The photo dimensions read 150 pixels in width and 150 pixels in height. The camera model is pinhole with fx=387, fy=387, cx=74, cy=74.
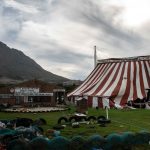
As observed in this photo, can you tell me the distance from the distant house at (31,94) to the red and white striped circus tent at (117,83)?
12.8 metres

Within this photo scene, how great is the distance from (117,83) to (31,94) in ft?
56.7

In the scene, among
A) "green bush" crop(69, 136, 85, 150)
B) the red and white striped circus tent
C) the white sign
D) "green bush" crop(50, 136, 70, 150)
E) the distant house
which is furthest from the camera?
the white sign

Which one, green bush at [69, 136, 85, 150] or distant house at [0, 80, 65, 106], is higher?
distant house at [0, 80, 65, 106]

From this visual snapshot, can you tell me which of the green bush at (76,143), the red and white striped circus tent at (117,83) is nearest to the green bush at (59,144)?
the green bush at (76,143)

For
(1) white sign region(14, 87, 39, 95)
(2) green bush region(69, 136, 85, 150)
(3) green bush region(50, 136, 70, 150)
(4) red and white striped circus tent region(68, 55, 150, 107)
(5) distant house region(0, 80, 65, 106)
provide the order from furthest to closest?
(1) white sign region(14, 87, 39, 95) → (5) distant house region(0, 80, 65, 106) → (4) red and white striped circus tent region(68, 55, 150, 107) → (2) green bush region(69, 136, 85, 150) → (3) green bush region(50, 136, 70, 150)

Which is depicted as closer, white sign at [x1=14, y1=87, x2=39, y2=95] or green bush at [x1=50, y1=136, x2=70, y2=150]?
green bush at [x1=50, y1=136, x2=70, y2=150]

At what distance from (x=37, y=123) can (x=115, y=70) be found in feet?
55.6

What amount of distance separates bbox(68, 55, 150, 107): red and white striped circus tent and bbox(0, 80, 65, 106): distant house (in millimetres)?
12813

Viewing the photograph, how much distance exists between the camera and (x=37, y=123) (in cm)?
2173

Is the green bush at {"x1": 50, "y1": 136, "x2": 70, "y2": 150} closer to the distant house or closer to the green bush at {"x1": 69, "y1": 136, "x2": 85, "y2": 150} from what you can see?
the green bush at {"x1": 69, "y1": 136, "x2": 85, "y2": 150}

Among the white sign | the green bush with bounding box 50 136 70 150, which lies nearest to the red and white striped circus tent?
the white sign

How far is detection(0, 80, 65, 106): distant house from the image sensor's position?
157ft

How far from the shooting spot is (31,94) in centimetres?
4950

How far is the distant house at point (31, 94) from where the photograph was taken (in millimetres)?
47969
